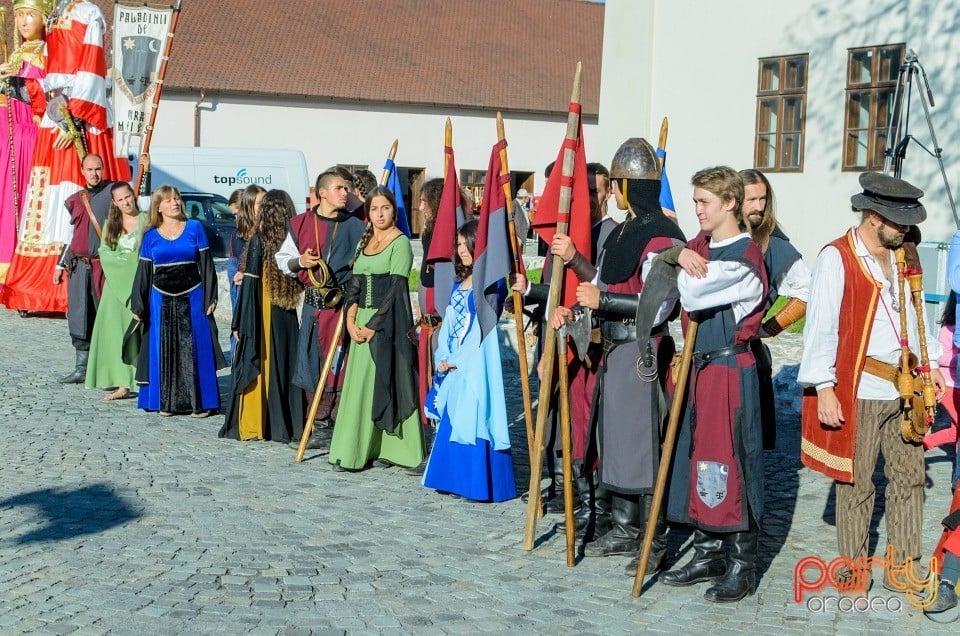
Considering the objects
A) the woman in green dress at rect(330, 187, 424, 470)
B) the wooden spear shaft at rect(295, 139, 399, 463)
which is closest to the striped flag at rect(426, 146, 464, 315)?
the woman in green dress at rect(330, 187, 424, 470)

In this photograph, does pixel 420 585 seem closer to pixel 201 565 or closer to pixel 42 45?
pixel 201 565

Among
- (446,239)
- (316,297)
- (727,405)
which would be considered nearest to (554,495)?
(446,239)

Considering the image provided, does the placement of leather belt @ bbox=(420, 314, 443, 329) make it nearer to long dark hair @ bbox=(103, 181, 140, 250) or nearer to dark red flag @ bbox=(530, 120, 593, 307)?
dark red flag @ bbox=(530, 120, 593, 307)

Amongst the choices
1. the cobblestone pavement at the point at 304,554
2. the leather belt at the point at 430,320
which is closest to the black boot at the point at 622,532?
the cobblestone pavement at the point at 304,554

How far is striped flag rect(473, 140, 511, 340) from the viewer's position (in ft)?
20.5

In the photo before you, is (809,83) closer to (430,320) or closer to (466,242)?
(430,320)

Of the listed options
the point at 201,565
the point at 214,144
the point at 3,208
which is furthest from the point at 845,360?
the point at 214,144

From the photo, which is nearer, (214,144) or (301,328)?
(301,328)

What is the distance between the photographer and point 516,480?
7359 millimetres

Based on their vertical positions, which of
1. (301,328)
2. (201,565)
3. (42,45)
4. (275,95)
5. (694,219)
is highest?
(275,95)

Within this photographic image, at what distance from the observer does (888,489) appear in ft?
16.6

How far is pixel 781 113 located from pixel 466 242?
38.0 feet

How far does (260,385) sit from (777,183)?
423 inches

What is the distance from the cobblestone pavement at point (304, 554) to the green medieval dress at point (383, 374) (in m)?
0.22
